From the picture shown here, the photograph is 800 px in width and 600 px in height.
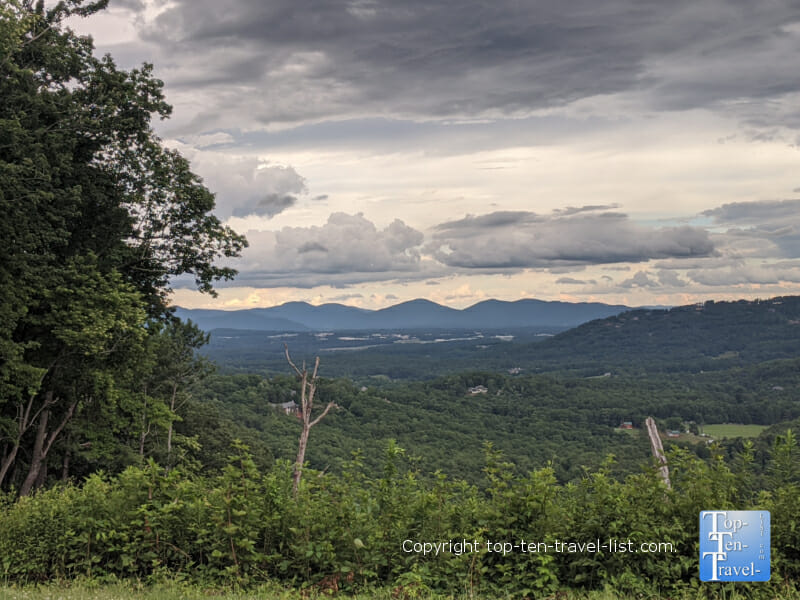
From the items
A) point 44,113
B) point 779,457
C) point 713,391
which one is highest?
point 44,113

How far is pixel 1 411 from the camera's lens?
17.7m

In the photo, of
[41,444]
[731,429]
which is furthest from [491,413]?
[41,444]

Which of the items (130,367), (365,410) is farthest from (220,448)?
(365,410)

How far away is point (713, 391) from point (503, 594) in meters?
190

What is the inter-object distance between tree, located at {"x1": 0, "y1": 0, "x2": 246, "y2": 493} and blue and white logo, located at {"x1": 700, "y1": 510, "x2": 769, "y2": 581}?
13.6 metres

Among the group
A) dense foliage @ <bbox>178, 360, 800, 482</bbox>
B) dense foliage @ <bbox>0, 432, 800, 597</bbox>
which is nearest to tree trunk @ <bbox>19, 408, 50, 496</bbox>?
dense foliage @ <bbox>0, 432, 800, 597</bbox>

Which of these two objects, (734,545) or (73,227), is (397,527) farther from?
(73,227)

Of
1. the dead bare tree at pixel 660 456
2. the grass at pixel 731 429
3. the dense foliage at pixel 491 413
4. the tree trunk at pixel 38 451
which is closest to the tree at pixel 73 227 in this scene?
the tree trunk at pixel 38 451

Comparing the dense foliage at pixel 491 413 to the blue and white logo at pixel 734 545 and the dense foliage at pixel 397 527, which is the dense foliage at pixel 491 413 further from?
the blue and white logo at pixel 734 545

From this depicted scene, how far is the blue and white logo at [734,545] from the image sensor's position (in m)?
5.83

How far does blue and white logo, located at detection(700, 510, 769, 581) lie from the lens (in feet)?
19.1

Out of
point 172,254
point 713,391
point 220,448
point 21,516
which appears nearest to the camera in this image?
point 21,516

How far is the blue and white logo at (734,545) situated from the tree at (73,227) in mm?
13619

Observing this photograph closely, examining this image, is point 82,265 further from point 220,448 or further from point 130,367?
point 220,448
